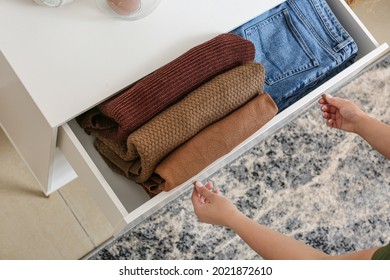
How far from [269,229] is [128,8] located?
472mm

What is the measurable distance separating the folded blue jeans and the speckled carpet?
37 cm

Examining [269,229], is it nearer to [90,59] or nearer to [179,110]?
[179,110]

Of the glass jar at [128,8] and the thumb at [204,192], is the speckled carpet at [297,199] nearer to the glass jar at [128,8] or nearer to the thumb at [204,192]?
the thumb at [204,192]

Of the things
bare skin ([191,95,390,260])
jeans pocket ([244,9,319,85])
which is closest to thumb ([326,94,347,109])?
bare skin ([191,95,390,260])

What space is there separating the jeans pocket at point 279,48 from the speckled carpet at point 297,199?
1.33 ft

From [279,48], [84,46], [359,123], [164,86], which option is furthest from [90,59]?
[359,123]

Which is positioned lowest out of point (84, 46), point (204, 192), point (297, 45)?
point (204, 192)

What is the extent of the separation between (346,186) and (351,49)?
0.49 m

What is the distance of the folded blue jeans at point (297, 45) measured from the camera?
47.3 inches

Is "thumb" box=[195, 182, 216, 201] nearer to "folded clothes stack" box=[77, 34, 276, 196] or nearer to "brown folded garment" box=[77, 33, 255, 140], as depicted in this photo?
"folded clothes stack" box=[77, 34, 276, 196]

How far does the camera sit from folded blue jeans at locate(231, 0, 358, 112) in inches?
47.3

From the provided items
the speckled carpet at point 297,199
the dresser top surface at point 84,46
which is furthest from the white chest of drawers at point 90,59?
the speckled carpet at point 297,199

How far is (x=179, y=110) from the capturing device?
0.99 m

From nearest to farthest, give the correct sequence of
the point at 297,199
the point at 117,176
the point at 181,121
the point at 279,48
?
the point at 181,121
the point at 117,176
the point at 279,48
the point at 297,199
